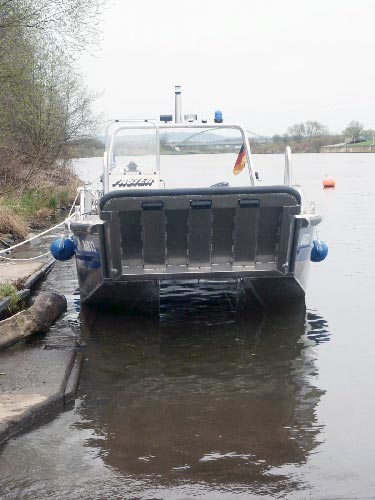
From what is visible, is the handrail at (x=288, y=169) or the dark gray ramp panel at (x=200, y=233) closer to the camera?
the dark gray ramp panel at (x=200, y=233)

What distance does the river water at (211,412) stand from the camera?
529 centimetres

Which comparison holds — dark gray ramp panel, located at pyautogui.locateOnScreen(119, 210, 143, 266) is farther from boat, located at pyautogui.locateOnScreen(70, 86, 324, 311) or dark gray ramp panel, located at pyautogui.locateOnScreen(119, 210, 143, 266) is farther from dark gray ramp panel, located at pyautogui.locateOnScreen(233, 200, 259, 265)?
dark gray ramp panel, located at pyautogui.locateOnScreen(233, 200, 259, 265)

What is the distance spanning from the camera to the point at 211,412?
673cm

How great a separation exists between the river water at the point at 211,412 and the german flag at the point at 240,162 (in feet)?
5.84

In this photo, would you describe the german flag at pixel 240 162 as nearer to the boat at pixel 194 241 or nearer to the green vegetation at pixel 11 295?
the boat at pixel 194 241

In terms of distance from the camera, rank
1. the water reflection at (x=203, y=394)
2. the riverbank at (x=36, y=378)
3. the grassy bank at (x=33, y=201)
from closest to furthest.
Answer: the water reflection at (x=203, y=394)
the riverbank at (x=36, y=378)
the grassy bank at (x=33, y=201)

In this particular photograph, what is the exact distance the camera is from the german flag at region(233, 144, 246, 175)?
1188 cm

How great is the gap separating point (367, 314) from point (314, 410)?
4324 millimetres

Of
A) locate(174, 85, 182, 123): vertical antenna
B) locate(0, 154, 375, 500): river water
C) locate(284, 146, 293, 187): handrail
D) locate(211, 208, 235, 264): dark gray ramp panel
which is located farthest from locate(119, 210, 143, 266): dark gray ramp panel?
locate(174, 85, 182, 123): vertical antenna

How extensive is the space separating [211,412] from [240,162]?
19.3 ft

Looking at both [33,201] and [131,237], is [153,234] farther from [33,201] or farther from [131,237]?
[33,201]

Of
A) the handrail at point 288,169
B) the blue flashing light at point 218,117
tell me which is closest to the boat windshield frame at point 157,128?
the blue flashing light at point 218,117

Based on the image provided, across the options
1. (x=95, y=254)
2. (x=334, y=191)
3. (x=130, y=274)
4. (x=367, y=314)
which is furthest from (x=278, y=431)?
(x=334, y=191)

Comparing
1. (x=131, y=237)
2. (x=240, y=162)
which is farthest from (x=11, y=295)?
(x=240, y=162)
